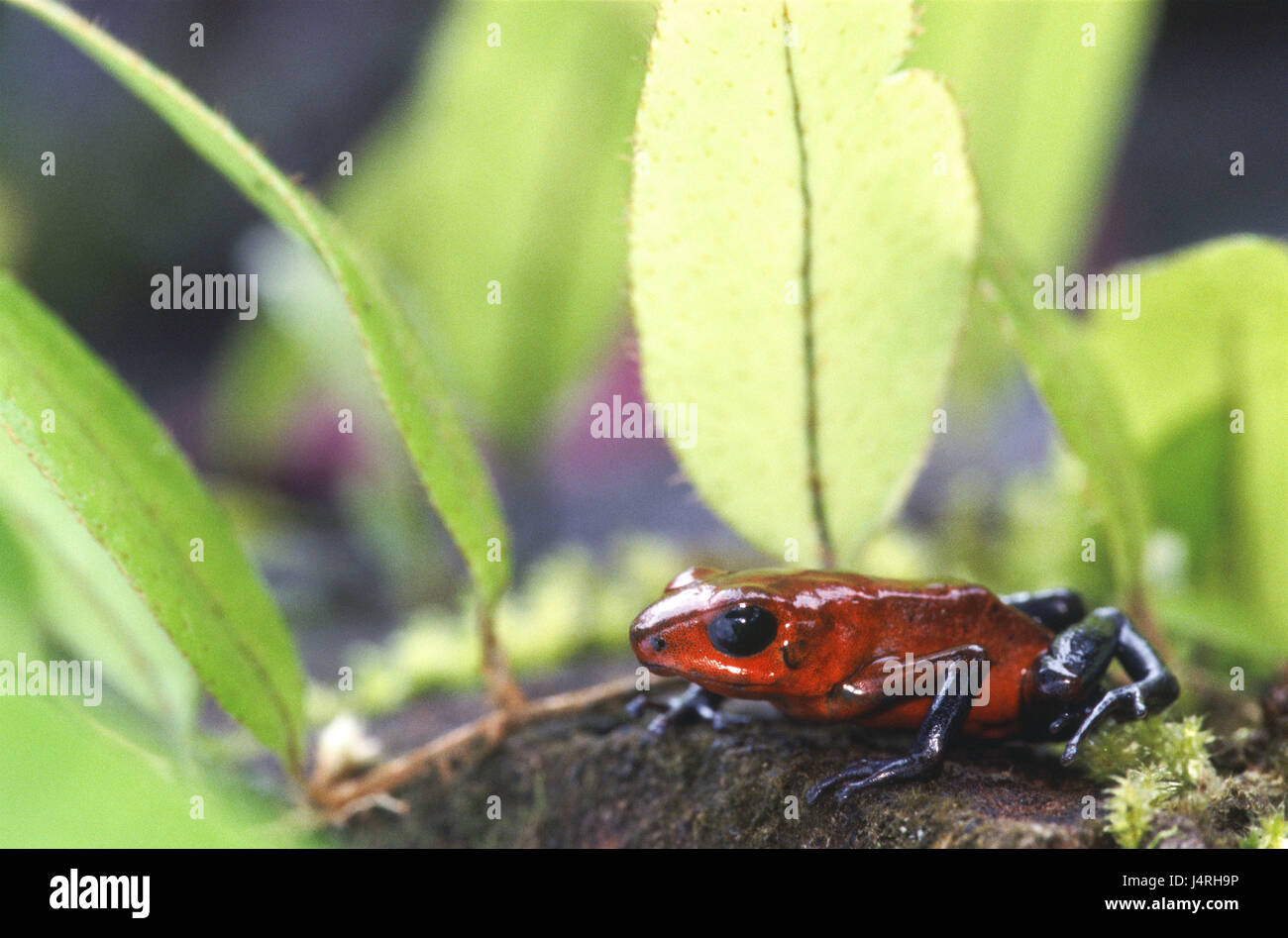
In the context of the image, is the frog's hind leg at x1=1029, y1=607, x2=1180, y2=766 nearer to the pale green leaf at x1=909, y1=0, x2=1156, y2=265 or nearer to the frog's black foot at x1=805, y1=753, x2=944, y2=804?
the frog's black foot at x1=805, y1=753, x2=944, y2=804

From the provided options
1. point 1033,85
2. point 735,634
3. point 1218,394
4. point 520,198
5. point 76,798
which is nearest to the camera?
point 76,798

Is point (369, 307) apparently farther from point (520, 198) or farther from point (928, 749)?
point (520, 198)

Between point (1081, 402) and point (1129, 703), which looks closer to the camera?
point (1129, 703)

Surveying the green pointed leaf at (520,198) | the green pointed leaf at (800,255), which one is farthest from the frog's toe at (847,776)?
the green pointed leaf at (520,198)

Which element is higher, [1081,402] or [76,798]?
[1081,402]

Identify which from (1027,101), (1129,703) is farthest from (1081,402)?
(1027,101)

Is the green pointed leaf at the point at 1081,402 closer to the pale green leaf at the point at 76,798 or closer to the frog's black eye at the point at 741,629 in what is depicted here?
the frog's black eye at the point at 741,629
